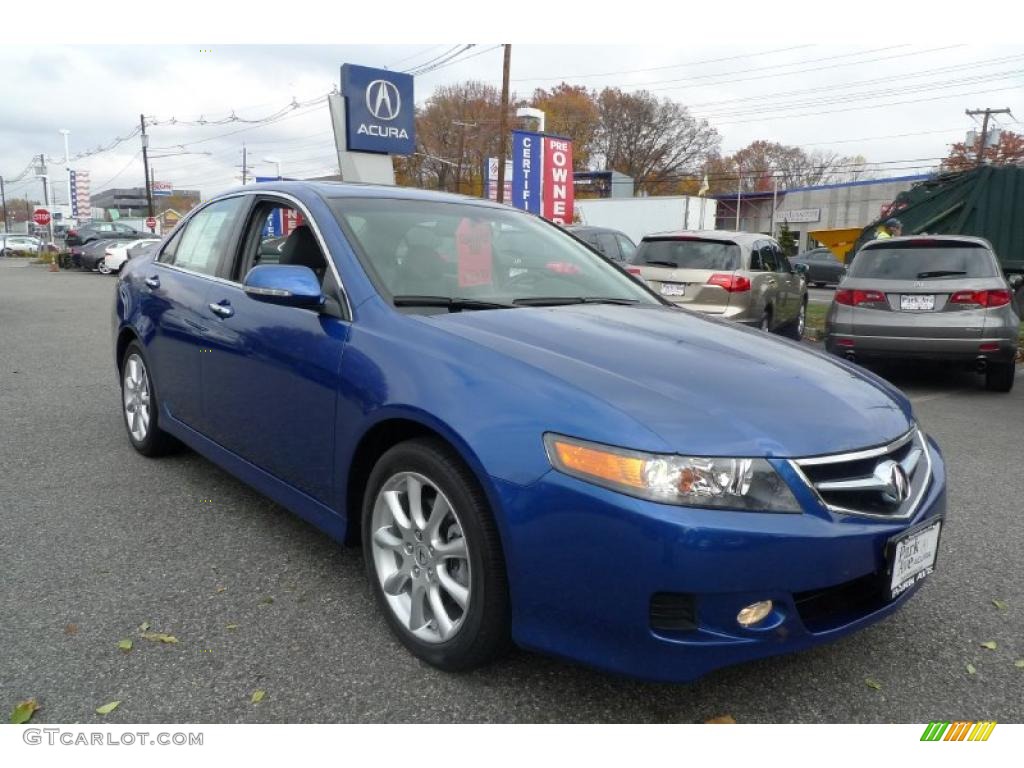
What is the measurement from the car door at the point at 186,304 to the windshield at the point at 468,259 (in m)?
0.93

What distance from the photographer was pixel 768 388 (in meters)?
2.38

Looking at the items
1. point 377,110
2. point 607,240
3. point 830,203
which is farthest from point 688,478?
point 830,203

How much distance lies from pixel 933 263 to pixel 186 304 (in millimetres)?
6615

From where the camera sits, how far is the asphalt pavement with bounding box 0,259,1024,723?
2340 millimetres

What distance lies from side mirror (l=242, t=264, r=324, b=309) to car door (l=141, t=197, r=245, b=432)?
87cm

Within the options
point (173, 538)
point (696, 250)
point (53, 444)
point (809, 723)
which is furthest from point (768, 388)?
point (696, 250)

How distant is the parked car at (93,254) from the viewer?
28906 millimetres

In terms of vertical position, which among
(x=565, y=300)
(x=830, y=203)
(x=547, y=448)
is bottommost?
(x=547, y=448)

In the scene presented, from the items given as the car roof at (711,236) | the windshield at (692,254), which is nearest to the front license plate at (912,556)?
the windshield at (692,254)

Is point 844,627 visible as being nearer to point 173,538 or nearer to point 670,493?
point 670,493

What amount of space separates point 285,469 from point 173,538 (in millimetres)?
790

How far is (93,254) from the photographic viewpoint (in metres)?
29.0

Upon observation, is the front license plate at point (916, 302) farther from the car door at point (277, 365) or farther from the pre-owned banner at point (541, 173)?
the pre-owned banner at point (541, 173)

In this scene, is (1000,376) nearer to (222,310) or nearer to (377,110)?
(222,310)
